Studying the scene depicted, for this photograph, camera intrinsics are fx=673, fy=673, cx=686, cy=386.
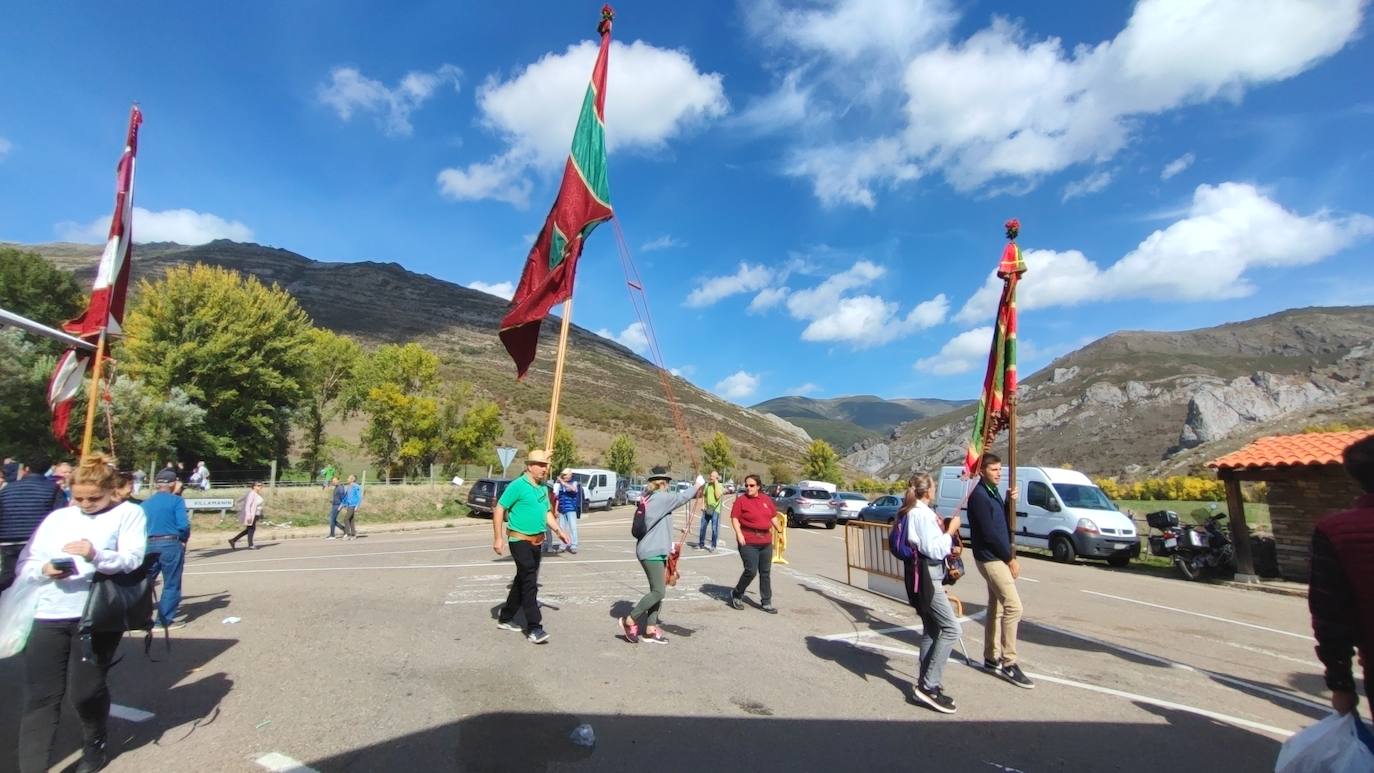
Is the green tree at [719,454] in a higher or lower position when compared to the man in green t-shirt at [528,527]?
higher

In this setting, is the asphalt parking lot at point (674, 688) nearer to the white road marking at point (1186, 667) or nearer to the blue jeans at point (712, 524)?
the white road marking at point (1186, 667)

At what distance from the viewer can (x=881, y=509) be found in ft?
82.2

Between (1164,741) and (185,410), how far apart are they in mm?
33917

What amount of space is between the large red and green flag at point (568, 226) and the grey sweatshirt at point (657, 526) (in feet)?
7.70

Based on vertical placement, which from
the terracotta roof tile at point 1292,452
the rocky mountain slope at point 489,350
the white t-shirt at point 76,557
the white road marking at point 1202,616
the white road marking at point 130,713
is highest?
the rocky mountain slope at point 489,350

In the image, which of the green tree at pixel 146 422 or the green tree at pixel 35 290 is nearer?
the green tree at pixel 146 422

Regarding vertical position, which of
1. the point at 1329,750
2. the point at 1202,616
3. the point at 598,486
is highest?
the point at 598,486

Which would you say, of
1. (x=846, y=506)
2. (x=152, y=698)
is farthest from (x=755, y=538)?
(x=846, y=506)

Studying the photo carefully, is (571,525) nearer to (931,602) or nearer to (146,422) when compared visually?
(931,602)

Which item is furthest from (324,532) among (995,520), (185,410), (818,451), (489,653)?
(818,451)

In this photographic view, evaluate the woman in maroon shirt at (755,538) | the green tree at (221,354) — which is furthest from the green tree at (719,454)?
the woman in maroon shirt at (755,538)

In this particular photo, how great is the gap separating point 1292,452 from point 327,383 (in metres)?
48.1

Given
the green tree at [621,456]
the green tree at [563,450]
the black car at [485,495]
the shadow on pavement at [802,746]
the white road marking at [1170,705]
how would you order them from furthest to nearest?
1. the green tree at [621,456]
2. the green tree at [563,450]
3. the black car at [485,495]
4. the white road marking at [1170,705]
5. the shadow on pavement at [802,746]

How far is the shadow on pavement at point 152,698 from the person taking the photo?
4336 millimetres
